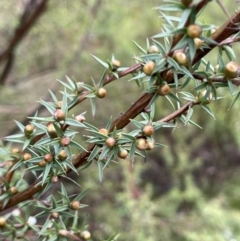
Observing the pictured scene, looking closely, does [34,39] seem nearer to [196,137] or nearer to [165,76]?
[196,137]

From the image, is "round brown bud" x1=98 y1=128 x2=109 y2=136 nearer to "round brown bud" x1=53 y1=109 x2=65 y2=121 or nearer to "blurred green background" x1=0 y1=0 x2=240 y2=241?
"round brown bud" x1=53 y1=109 x2=65 y2=121

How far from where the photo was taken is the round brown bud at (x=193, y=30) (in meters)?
0.33

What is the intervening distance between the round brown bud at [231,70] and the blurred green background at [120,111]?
92 cm

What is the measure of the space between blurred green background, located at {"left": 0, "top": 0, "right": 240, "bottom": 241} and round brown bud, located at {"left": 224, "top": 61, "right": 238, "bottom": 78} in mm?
916

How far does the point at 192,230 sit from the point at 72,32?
1.10 metres

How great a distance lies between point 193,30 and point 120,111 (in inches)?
67.8

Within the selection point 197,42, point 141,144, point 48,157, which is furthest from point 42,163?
point 197,42

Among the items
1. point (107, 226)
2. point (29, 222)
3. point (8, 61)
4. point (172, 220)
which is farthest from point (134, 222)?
point (29, 222)

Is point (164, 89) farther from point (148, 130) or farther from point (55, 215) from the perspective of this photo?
point (55, 215)

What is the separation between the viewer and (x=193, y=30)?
333mm

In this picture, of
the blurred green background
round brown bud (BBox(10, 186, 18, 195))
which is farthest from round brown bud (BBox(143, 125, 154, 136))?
the blurred green background

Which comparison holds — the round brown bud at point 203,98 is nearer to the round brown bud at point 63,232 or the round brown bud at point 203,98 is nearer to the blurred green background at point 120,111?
the round brown bud at point 63,232

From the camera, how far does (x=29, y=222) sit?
22.8 inches

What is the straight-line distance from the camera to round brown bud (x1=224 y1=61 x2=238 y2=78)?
0.37 metres
